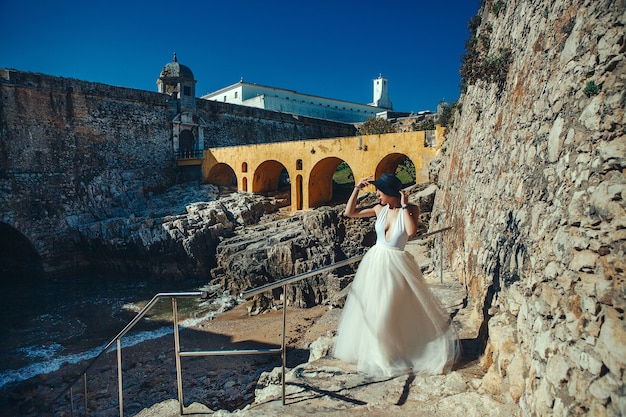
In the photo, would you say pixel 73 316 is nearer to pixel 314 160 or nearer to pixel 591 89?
pixel 314 160

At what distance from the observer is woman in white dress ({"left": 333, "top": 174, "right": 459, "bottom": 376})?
119 inches

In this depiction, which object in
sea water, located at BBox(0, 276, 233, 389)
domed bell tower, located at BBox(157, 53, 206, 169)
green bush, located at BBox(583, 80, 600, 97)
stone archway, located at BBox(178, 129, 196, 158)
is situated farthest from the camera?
stone archway, located at BBox(178, 129, 196, 158)

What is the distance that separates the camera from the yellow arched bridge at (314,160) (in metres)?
15.7

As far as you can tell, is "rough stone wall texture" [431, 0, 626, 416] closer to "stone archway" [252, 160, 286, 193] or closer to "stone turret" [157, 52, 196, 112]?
"stone archway" [252, 160, 286, 193]

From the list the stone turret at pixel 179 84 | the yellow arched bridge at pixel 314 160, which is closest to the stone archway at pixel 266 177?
the yellow arched bridge at pixel 314 160

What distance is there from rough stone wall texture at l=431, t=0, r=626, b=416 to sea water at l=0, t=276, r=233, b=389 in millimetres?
9303

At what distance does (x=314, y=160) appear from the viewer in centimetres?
1894

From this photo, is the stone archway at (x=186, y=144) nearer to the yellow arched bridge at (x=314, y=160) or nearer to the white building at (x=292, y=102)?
the yellow arched bridge at (x=314, y=160)

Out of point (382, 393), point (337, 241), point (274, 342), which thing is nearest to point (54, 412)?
point (274, 342)

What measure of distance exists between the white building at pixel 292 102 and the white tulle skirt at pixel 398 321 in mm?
32793

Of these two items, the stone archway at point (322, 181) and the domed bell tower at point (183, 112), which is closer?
the stone archway at point (322, 181)

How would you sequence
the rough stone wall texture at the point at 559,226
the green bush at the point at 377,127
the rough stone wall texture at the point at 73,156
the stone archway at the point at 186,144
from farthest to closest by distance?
1. the green bush at the point at 377,127
2. the stone archway at the point at 186,144
3. the rough stone wall texture at the point at 73,156
4. the rough stone wall texture at the point at 559,226

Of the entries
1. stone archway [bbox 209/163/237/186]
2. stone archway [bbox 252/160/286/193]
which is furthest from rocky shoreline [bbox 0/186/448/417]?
stone archway [bbox 209/163/237/186]

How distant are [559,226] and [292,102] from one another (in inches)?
1427
